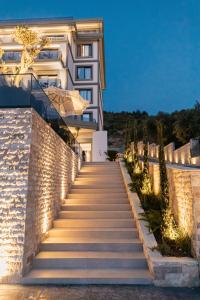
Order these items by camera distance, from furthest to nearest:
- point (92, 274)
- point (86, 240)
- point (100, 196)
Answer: point (100, 196) < point (86, 240) < point (92, 274)

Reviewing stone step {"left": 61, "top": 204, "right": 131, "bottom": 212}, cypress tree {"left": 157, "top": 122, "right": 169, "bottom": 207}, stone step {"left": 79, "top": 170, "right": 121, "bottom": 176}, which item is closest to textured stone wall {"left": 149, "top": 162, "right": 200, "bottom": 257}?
cypress tree {"left": 157, "top": 122, "right": 169, "bottom": 207}

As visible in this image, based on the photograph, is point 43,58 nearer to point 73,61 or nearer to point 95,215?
point 73,61

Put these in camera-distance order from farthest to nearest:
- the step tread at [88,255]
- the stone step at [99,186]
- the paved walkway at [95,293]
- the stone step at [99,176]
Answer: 1. the stone step at [99,176]
2. the stone step at [99,186]
3. the step tread at [88,255]
4. the paved walkway at [95,293]

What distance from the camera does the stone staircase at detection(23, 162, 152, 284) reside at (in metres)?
5.37

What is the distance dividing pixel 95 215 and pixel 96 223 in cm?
58

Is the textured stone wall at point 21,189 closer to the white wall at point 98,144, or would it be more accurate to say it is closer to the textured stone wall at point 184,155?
the textured stone wall at point 184,155

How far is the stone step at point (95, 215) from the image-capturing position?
8.24 meters

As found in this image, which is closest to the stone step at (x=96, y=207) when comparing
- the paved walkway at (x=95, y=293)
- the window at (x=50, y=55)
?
the paved walkway at (x=95, y=293)

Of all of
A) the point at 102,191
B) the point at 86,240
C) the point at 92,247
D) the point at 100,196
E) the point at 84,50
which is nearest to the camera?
the point at 92,247

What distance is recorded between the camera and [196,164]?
13.9 meters

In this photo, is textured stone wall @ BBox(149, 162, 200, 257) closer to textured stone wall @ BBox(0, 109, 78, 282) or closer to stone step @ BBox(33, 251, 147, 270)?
stone step @ BBox(33, 251, 147, 270)

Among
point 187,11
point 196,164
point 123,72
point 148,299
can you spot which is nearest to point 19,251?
point 148,299

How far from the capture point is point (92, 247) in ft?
21.3

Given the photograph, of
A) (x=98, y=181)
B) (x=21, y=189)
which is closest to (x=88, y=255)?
(x=21, y=189)
